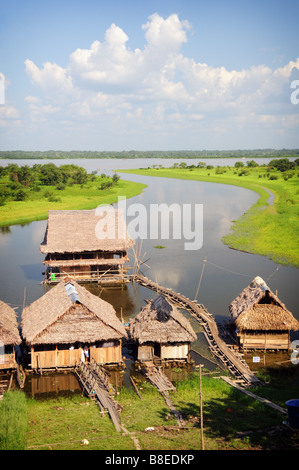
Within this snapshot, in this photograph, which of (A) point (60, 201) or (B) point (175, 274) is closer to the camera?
(B) point (175, 274)

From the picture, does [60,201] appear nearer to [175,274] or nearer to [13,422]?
[175,274]

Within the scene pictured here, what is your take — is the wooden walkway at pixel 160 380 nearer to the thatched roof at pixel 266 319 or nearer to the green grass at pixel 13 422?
the thatched roof at pixel 266 319

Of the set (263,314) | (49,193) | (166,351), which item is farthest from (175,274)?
(49,193)

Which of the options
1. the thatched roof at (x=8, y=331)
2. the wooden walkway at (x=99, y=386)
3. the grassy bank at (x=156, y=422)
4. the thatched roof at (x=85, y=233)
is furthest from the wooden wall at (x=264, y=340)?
the thatched roof at (x=85, y=233)

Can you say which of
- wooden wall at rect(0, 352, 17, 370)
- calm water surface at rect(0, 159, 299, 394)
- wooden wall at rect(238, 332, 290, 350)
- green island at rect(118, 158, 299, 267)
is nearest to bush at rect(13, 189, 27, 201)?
calm water surface at rect(0, 159, 299, 394)

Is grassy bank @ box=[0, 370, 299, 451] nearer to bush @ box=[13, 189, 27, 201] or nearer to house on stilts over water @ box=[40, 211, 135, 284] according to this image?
house on stilts over water @ box=[40, 211, 135, 284]
